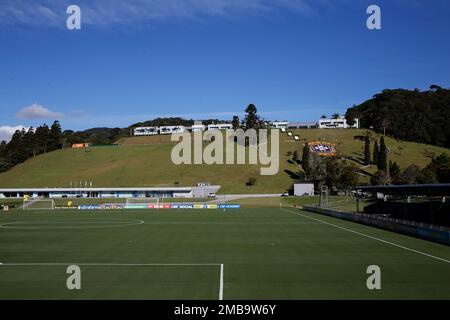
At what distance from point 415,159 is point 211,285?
14085 cm

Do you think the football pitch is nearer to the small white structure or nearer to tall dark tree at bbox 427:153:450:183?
the small white structure

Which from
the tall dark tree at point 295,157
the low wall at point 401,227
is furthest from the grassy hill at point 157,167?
the low wall at point 401,227

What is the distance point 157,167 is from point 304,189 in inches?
2171

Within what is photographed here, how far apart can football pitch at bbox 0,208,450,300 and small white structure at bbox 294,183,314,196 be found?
7344 centimetres

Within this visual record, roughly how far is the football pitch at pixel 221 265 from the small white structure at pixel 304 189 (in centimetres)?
7344

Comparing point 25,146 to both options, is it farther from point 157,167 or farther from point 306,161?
point 306,161

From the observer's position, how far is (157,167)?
152 meters

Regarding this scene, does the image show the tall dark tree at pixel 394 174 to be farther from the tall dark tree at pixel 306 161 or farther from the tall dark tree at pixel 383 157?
the tall dark tree at pixel 306 161

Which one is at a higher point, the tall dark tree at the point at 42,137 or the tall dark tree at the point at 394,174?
the tall dark tree at the point at 42,137

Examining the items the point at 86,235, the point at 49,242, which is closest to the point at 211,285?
the point at 49,242

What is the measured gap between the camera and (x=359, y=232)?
39812mm

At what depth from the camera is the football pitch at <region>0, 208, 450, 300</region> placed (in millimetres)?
16859

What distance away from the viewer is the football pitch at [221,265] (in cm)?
1686

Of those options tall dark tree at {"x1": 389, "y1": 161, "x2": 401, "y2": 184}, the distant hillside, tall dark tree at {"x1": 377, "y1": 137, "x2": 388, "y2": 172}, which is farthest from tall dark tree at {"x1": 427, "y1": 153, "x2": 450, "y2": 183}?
the distant hillside
